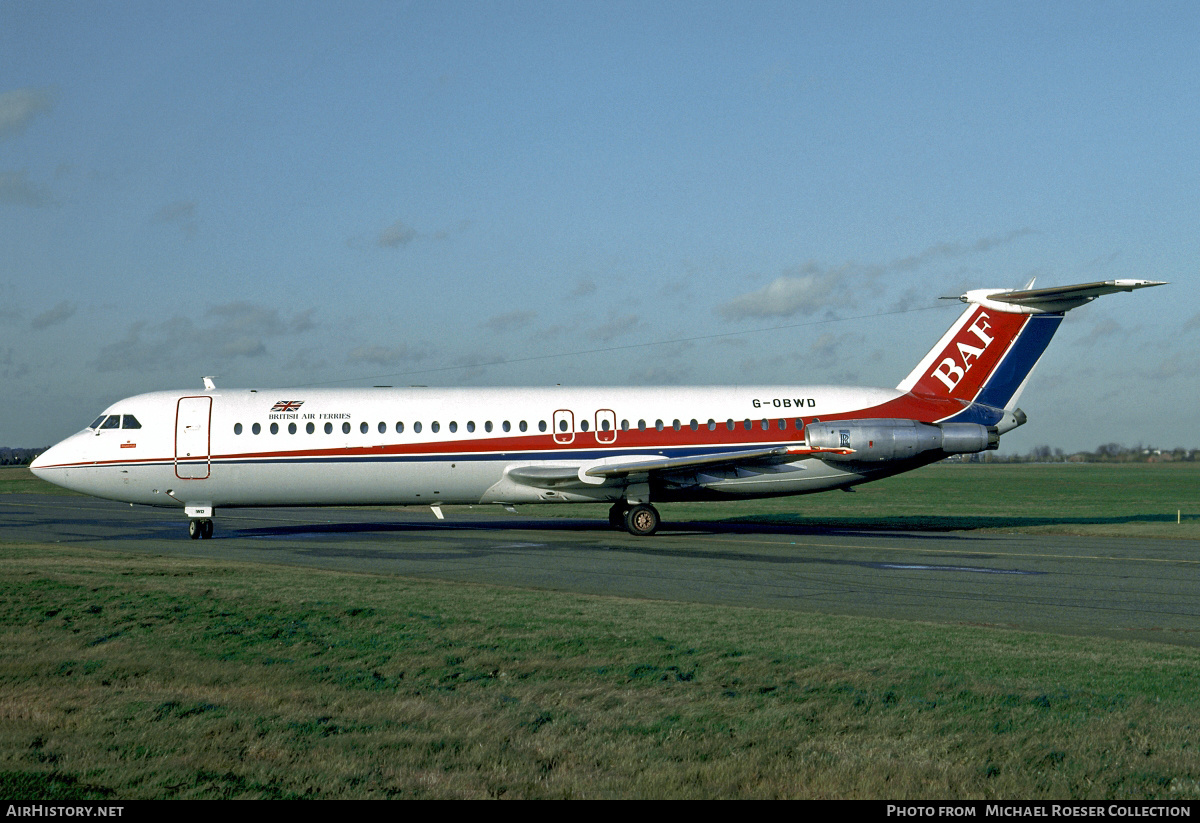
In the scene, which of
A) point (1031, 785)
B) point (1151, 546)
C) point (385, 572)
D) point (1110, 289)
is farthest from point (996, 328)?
point (1031, 785)

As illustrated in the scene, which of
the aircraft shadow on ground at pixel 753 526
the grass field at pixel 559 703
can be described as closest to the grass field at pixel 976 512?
the aircraft shadow on ground at pixel 753 526

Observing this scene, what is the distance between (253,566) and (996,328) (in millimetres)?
21013

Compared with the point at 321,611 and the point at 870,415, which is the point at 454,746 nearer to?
the point at 321,611

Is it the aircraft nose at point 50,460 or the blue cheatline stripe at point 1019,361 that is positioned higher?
the blue cheatline stripe at point 1019,361

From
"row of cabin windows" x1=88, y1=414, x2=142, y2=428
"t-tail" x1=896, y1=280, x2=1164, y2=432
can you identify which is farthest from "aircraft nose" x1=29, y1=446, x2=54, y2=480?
"t-tail" x1=896, y1=280, x2=1164, y2=432

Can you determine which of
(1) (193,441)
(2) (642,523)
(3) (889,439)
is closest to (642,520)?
(2) (642,523)

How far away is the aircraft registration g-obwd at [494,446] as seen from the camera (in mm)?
27891

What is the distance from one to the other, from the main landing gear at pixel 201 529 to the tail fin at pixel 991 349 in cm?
1942

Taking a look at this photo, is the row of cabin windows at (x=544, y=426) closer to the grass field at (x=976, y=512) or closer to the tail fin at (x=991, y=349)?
the tail fin at (x=991, y=349)

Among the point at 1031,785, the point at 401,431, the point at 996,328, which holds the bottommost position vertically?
the point at 1031,785

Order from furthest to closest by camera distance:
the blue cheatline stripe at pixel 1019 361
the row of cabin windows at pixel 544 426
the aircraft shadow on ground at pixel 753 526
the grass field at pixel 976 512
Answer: the grass field at pixel 976 512 < the blue cheatline stripe at pixel 1019 361 < the aircraft shadow on ground at pixel 753 526 < the row of cabin windows at pixel 544 426

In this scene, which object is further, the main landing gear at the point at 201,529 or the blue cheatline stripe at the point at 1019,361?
the blue cheatline stripe at the point at 1019,361

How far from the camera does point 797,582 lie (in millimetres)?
17234

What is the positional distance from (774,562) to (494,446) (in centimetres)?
Result: 996
